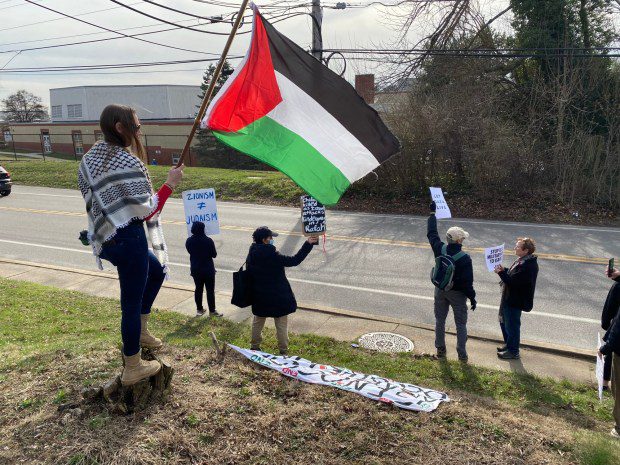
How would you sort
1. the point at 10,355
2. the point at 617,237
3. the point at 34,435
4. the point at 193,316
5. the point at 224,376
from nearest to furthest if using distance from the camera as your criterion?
the point at 34,435
the point at 224,376
the point at 10,355
the point at 193,316
the point at 617,237

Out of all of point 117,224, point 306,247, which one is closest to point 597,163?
point 306,247

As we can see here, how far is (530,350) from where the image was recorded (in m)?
6.68

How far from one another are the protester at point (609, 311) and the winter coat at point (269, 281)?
11.1 feet

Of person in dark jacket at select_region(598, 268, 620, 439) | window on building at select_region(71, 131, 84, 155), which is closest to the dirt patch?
Answer: person in dark jacket at select_region(598, 268, 620, 439)

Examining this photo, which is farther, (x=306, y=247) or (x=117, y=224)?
(x=306, y=247)

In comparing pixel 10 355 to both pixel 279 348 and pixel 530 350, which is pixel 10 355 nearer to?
pixel 279 348

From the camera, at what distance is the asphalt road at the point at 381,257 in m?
8.20

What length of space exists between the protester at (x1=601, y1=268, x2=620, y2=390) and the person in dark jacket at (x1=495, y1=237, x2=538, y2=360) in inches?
45.2

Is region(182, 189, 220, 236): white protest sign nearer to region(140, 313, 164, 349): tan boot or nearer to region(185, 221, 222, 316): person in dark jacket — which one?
region(185, 221, 222, 316): person in dark jacket

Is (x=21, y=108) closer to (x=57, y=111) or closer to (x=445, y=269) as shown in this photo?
(x=57, y=111)

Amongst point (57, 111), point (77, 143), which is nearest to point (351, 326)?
point (77, 143)

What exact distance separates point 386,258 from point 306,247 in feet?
20.8

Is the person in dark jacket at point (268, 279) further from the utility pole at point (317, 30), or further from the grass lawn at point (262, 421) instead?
the utility pole at point (317, 30)

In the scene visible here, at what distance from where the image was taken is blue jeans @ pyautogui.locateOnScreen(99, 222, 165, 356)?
10.2 ft
